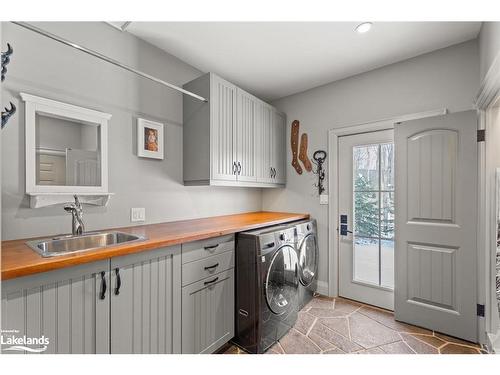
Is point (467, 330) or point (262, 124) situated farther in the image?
point (262, 124)

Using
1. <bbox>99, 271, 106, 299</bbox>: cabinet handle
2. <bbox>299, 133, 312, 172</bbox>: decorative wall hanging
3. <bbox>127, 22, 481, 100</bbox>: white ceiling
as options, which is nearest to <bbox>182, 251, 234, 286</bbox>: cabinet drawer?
<bbox>99, 271, 106, 299</bbox>: cabinet handle

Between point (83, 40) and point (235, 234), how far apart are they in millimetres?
1837

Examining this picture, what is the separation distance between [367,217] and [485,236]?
93cm

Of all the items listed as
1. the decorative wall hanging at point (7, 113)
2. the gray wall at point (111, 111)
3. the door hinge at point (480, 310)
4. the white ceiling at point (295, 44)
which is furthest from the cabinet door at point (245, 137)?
the door hinge at point (480, 310)

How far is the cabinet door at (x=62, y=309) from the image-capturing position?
3.20 ft

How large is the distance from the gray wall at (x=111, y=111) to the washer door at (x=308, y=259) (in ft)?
3.58

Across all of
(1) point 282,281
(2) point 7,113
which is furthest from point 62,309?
(1) point 282,281

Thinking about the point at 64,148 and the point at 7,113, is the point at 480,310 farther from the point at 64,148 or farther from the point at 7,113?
the point at 7,113

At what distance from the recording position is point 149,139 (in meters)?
2.08
